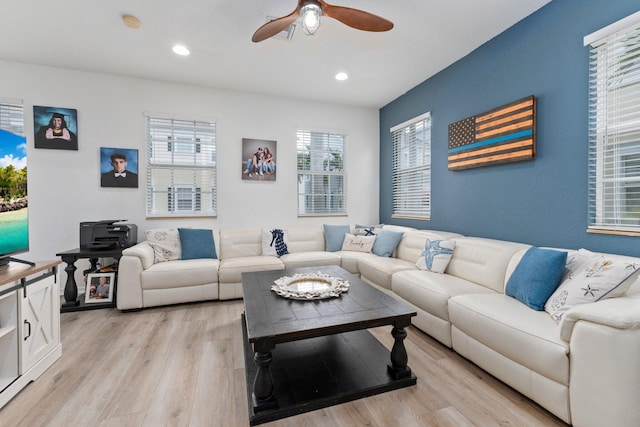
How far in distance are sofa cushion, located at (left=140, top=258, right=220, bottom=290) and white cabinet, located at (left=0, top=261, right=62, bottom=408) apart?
104 cm

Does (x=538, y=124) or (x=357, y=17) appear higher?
(x=357, y=17)

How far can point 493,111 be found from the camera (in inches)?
113

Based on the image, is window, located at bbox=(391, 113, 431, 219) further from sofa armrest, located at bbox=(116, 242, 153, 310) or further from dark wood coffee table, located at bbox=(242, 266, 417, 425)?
sofa armrest, located at bbox=(116, 242, 153, 310)

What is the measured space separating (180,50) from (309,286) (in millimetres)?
2862

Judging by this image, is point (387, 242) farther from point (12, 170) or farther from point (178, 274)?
point (12, 170)

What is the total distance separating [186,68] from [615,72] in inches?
161

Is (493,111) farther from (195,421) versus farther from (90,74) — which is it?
(90,74)

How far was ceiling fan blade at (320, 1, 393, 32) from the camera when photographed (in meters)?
1.94

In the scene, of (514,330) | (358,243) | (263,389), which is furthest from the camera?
(358,243)

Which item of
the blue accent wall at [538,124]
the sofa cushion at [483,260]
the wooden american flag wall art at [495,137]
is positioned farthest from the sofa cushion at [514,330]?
the wooden american flag wall art at [495,137]

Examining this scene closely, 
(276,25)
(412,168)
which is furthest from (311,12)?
(412,168)

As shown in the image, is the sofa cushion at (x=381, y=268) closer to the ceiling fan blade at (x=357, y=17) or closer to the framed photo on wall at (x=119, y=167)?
the ceiling fan blade at (x=357, y=17)

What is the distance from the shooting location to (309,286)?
2.31 m

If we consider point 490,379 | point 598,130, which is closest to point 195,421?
point 490,379
